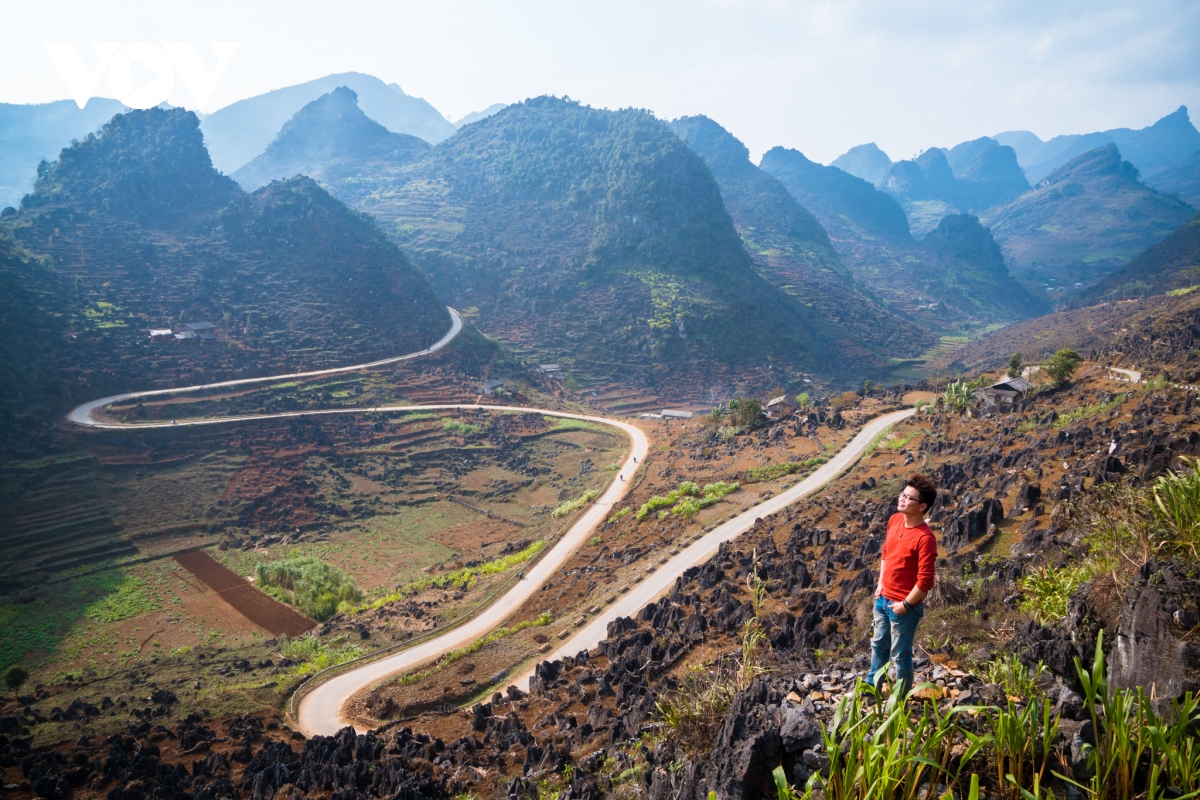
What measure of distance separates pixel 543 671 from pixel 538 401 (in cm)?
5370

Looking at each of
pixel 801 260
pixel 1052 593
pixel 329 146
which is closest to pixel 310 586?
pixel 1052 593

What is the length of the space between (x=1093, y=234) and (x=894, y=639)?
220m

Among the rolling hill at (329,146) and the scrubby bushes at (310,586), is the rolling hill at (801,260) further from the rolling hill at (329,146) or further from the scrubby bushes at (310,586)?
the scrubby bushes at (310,586)

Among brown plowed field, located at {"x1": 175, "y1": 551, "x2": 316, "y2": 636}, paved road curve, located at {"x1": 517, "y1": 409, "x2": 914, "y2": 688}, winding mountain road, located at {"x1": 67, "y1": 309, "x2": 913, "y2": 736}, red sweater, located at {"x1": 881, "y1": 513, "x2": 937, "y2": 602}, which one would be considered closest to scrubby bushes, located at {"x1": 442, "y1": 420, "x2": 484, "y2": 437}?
winding mountain road, located at {"x1": 67, "y1": 309, "x2": 913, "y2": 736}

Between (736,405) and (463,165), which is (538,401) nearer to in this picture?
(736,405)

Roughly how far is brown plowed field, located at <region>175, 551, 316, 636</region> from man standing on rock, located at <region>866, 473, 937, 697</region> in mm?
27468

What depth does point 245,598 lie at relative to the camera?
104 feet

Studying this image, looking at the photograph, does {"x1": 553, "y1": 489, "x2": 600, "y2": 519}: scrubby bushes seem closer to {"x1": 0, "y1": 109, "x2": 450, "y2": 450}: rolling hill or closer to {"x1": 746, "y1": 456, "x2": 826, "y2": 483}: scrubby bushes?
{"x1": 746, "y1": 456, "x2": 826, "y2": 483}: scrubby bushes

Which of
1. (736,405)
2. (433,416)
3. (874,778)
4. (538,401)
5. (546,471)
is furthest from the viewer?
(538,401)

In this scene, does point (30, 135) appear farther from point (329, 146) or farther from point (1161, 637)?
point (1161, 637)

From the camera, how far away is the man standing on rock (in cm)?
639

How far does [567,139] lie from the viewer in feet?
437

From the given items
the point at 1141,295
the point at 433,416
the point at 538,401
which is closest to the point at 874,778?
the point at 433,416

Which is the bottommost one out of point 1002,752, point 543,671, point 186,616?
point 186,616
